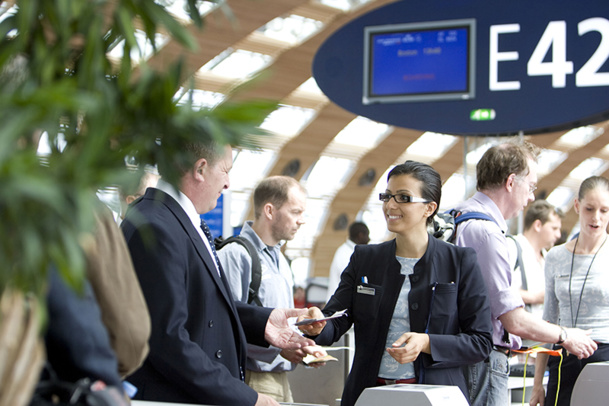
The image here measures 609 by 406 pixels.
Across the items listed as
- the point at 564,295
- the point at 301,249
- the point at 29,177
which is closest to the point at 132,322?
the point at 29,177

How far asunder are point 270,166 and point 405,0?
17.0m

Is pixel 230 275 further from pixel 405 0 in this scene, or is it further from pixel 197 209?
pixel 405 0

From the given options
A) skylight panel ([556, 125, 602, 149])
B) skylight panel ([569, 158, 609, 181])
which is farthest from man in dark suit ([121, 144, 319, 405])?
skylight panel ([569, 158, 609, 181])

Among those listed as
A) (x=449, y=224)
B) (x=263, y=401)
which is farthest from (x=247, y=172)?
(x=263, y=401)

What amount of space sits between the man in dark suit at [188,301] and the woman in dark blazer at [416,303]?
61cm

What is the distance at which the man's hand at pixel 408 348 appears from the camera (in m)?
2.84

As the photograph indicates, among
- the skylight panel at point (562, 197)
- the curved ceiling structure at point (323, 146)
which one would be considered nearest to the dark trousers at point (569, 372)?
the curved ceiling structure at point (323, 146)

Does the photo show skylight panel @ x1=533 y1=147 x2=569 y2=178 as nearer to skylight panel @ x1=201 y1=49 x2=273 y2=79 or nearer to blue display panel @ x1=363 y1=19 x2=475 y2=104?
skylight panel @ x1=201 y1=49 x2=273 y2=79

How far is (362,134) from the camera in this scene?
2719 centimetres

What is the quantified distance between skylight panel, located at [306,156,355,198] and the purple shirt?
953 inches

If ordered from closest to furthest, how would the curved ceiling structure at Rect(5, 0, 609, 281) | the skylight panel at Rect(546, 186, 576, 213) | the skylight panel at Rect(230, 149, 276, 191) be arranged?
the curved ceiling structure at Rect(5, 0, 609, 281), the skylight panel at Rect(230, 149, 276, 191), the skylight panel at Rect(546, 186, 576, 213)

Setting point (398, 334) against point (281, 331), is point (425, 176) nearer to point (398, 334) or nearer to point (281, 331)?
point (398, 334)

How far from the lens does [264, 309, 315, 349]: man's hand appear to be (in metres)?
3.19

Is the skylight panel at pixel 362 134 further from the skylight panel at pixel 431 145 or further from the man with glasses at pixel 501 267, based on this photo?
the man with glasses at pixel 501 267
